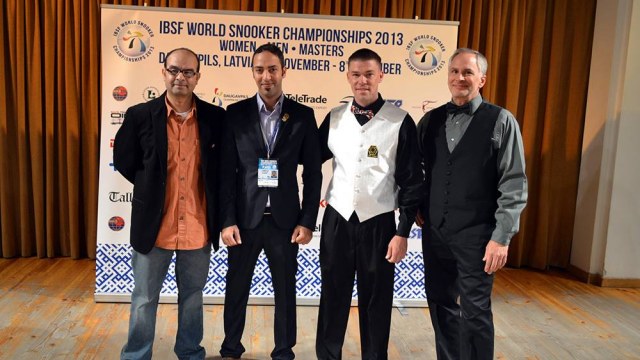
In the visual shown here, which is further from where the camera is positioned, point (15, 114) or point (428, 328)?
point (15, 114)

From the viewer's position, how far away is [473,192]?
216 centimetres

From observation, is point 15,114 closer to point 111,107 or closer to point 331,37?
point 111,107

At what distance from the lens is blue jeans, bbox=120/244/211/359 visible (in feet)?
7.80

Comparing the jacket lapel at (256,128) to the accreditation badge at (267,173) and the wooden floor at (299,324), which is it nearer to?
the accreditation badge at (267,173)

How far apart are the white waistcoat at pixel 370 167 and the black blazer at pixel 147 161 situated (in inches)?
24.5

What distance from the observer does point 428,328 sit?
3.31 meters

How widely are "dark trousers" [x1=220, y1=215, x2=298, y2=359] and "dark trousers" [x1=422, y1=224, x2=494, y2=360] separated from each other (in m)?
0.65

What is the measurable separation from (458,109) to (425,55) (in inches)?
53.4

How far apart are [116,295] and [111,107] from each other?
4.12ft

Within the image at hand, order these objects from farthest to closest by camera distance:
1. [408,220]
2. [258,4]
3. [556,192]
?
[556,192] < [258,4] < [408,220]

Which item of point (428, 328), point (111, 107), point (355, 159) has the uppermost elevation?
point (111, 107)

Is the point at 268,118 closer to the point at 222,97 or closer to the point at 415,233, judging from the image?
the point at 222,97

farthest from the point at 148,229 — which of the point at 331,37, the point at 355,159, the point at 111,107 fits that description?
the point at 331,37

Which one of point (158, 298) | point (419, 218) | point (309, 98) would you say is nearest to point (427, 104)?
point (309, 98)
